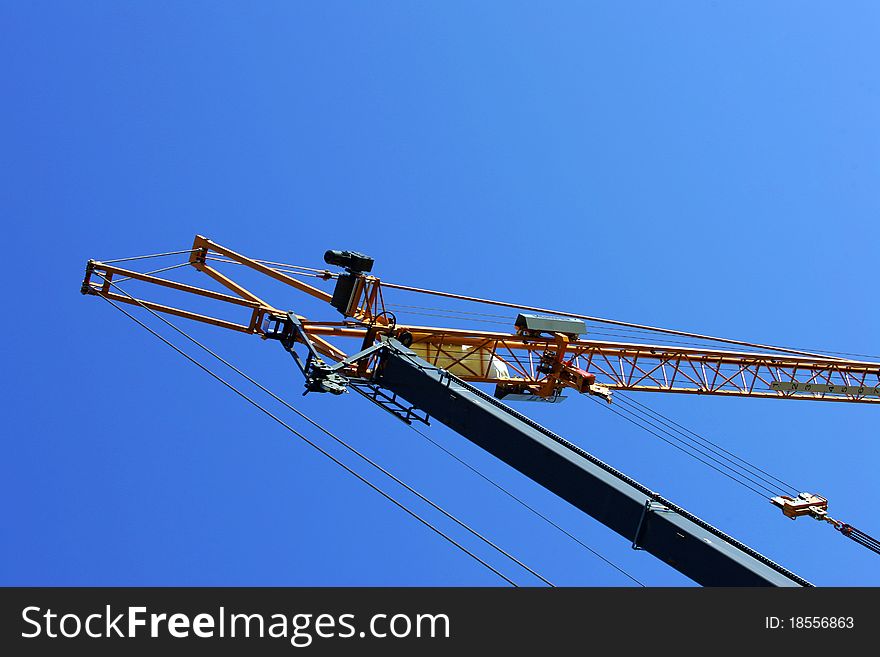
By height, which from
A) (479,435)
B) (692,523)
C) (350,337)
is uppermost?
(350,337)

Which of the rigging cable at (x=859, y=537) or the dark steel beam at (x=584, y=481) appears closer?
the dark steel beam at (x=584, y=481)

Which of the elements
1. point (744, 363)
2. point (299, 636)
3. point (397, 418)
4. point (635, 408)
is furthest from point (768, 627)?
point (744, 363)

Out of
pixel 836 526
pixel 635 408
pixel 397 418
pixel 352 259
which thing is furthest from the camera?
pixel 635 408

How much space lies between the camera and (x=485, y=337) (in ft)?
102

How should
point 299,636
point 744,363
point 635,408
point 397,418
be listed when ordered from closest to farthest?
1. point 299,636
2. point 397,418
3. point 635,408
4. point 744,363

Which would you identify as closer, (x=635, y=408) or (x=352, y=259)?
(x=352, y=259)

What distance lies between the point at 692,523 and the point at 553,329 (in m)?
13.2

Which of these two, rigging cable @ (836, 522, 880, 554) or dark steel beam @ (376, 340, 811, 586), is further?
rigging cable @ (836, 522, 880, 554)

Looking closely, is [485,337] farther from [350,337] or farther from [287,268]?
[287,268]

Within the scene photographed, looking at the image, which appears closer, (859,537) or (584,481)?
(584,481)

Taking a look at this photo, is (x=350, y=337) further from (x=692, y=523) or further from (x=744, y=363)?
(x=744, y=363)

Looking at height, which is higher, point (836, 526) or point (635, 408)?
point (635, 408)

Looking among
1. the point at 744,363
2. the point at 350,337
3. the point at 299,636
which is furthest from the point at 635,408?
the point at 299,636

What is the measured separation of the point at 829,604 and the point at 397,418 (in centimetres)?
1250
